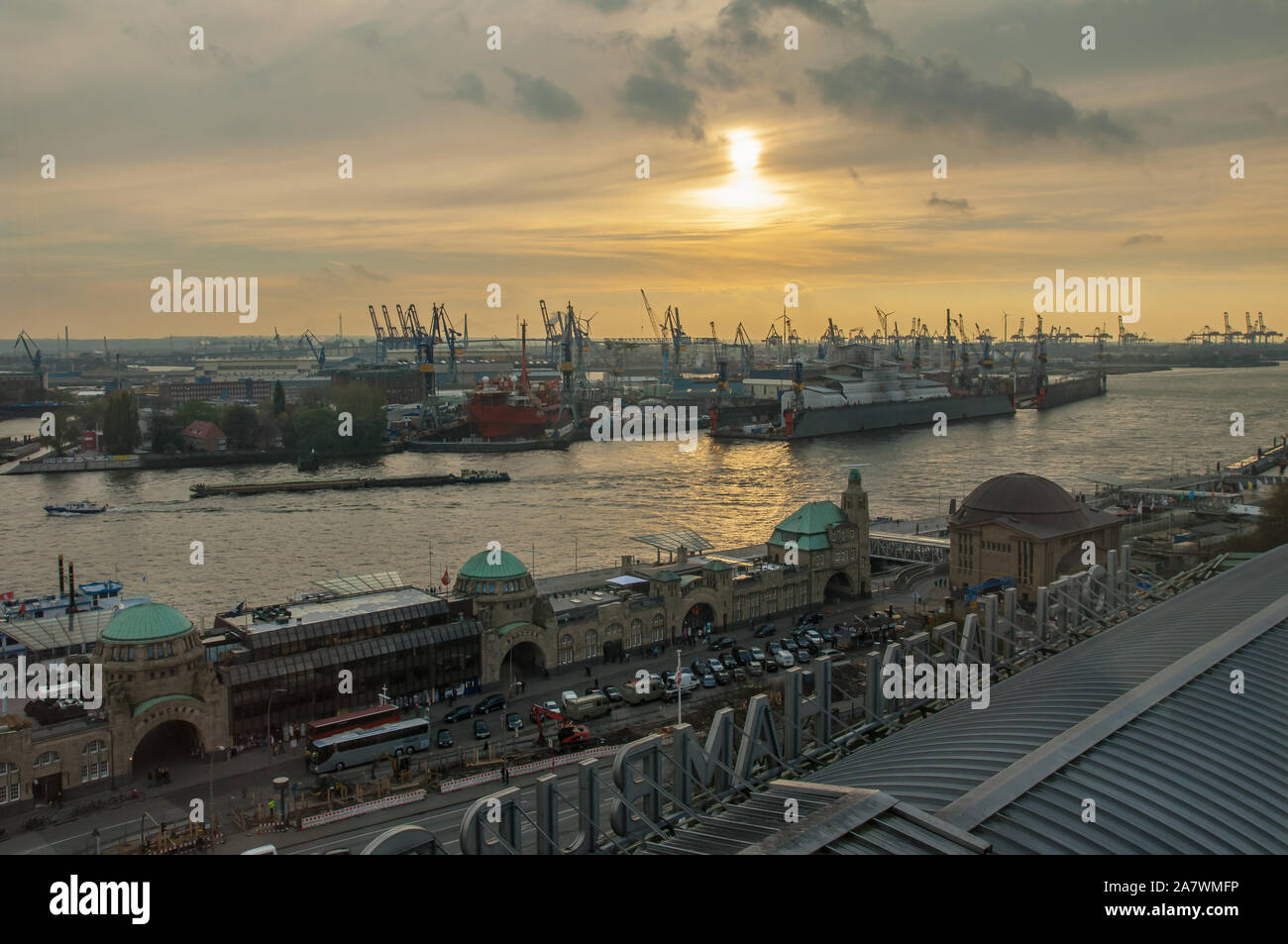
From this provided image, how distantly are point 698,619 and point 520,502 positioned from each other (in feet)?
41.3

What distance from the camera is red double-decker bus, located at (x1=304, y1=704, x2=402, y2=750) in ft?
30.2

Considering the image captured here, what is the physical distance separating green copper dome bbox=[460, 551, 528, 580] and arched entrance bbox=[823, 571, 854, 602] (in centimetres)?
532

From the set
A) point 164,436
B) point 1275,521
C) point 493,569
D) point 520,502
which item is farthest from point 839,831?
point 164,436

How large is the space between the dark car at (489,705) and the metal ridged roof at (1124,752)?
5.47 meters

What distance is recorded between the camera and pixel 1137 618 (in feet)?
25.4

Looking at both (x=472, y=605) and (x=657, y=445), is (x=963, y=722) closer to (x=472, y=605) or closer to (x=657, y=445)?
(x=472, y=605)

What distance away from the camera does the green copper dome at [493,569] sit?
11375 mm

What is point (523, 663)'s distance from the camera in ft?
38.5

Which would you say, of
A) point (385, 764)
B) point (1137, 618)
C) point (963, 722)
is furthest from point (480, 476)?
point (963, 722)

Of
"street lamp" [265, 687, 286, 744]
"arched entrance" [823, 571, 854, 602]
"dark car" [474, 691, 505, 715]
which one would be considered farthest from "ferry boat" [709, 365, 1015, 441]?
"street lamp" [265, 687, 286, 744]
